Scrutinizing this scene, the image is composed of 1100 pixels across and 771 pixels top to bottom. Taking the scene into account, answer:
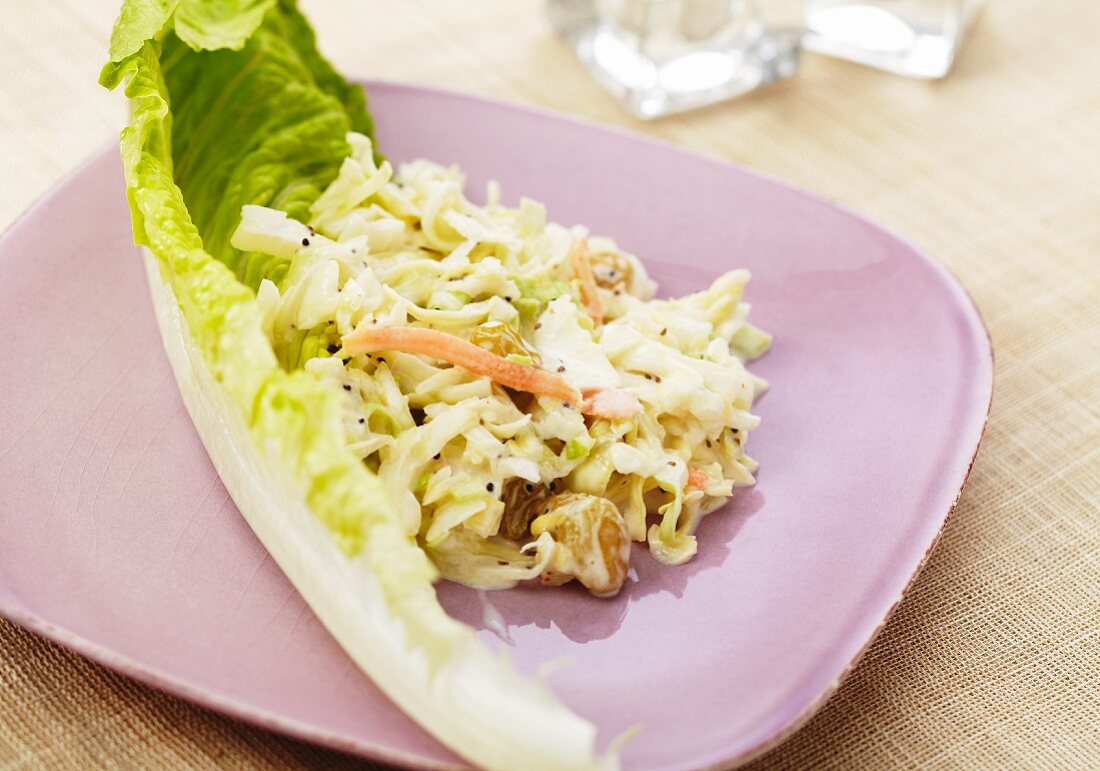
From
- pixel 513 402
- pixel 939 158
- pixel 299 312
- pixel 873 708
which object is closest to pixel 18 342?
pixel 299 312

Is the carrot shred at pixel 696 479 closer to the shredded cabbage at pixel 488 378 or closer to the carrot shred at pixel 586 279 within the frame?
the shredded cabbage at pixel 488 378

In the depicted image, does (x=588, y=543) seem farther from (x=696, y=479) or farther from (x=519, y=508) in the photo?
(x=696, y=479)

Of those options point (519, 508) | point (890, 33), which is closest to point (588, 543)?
point (519, 508)

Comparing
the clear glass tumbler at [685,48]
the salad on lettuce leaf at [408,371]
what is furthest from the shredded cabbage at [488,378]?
the clear glass tumbler at [685,48]

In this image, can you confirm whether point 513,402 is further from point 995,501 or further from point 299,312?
point 995,501

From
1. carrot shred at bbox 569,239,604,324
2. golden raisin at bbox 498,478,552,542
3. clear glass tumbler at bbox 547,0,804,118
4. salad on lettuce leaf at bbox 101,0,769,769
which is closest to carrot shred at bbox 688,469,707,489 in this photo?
salad on lettuce leaf at bbox 101,0,769,769

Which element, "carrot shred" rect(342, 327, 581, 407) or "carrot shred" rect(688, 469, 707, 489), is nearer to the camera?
"carrot shred" rect(342, 327, 581, 407)

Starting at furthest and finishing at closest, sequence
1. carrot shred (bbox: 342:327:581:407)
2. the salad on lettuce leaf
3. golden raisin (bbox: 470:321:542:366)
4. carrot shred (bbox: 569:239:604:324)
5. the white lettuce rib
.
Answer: carrot shred (bbox: 569:239:604:324)
golden raisin (bbox: 470:321:542:366)
carrot shred (bbox: 342:327:581:407)
the salad on lettuce leaf
the white lettuce rib

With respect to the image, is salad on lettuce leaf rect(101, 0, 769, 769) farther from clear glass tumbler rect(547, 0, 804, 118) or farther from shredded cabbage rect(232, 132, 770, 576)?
clear glass tumbler rect(547, 0, 804, 118)
